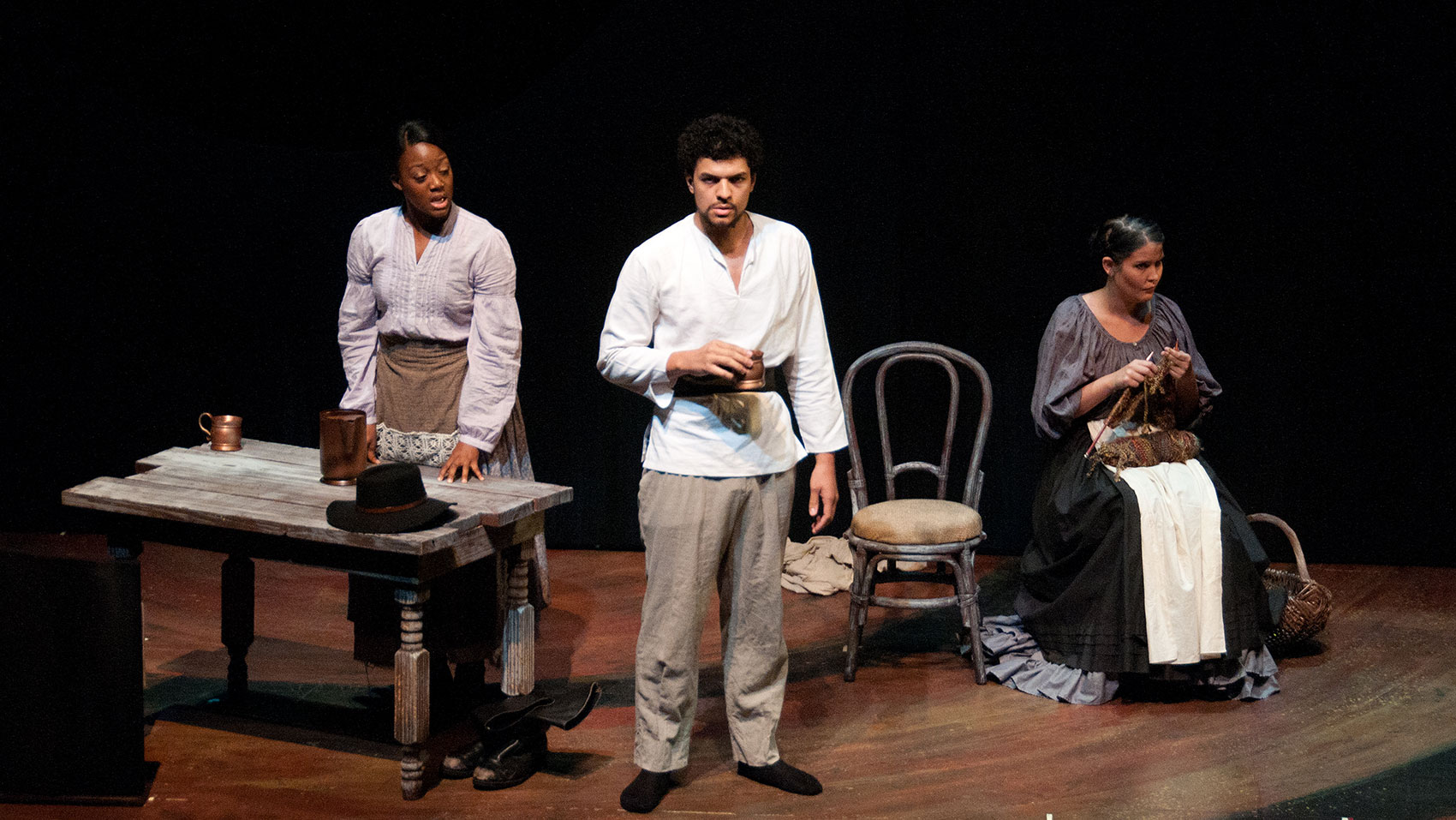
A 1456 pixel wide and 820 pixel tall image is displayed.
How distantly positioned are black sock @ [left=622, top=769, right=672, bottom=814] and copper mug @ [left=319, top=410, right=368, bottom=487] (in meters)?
1.10

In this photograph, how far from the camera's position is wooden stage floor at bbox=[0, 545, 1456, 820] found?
319cm

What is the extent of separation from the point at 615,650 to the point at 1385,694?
244cm

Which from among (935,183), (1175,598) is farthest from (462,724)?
(935,183)

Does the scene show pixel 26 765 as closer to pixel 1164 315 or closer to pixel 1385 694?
pixel 1164 315

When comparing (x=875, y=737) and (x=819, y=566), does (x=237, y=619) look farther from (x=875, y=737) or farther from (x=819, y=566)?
(x=819, y=566)

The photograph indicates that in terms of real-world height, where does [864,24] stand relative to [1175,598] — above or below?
above

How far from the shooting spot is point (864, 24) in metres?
5.13

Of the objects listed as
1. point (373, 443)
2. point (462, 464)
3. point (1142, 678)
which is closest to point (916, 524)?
point (1142, 678)

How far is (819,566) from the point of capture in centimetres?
519

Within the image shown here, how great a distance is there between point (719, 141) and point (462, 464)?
125cm

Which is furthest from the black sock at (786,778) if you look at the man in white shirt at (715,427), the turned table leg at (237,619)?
the turned table leg at (237,619)

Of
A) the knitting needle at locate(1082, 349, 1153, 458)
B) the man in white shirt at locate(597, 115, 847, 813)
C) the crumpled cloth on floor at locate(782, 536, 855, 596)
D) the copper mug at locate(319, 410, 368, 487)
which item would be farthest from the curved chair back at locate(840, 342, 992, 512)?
the copper mug at locate(319, 410, 368, 487)

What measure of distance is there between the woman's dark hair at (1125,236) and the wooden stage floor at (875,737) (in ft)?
4.58

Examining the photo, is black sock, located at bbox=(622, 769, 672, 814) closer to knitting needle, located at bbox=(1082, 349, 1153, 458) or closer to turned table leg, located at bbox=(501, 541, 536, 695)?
turned table leg, located at bbox=(501, 541, 536, 695)
